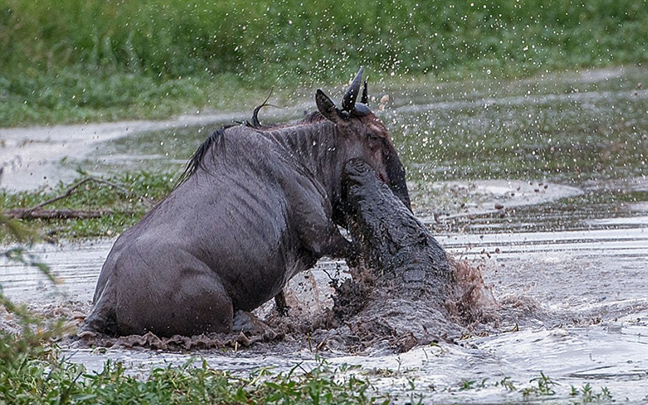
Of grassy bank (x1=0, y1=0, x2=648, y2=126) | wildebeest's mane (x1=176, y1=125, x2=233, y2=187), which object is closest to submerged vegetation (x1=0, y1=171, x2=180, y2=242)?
wildebeest's mane (x1=176, y1=125, x2=233, y2=187)

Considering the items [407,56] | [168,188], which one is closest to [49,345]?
[168,188]

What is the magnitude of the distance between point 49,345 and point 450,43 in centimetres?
1690

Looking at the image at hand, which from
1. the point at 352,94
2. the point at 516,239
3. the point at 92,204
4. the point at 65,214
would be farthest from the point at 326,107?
the point at 92,204

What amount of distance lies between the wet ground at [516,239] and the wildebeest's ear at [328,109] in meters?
1.06

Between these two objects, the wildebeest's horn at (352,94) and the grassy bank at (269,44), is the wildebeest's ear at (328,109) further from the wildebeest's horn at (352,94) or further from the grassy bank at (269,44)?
the grassy bank at (269,44)

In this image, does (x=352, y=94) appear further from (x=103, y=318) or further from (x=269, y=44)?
(x=269, y=44)

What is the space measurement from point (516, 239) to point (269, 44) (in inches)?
507

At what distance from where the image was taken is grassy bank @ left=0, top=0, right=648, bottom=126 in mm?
20188

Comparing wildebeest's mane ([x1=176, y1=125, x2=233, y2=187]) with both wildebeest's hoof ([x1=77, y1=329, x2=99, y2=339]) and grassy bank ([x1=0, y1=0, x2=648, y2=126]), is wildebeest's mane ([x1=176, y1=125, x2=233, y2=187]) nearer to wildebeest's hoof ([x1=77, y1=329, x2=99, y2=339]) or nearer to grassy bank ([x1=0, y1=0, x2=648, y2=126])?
wildebeest's hoof ([x1=77, y1=329, x2=99, y2=339])

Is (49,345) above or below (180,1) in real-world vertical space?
below

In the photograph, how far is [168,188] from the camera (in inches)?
473

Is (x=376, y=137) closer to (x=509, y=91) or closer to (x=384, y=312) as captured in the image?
(x=384, y=312)

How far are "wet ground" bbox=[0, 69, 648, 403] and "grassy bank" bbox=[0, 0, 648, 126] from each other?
1818 millimetres

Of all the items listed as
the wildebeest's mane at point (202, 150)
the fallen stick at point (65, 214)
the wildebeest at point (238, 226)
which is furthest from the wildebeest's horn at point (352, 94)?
the fallen stick at point (65, 214)
